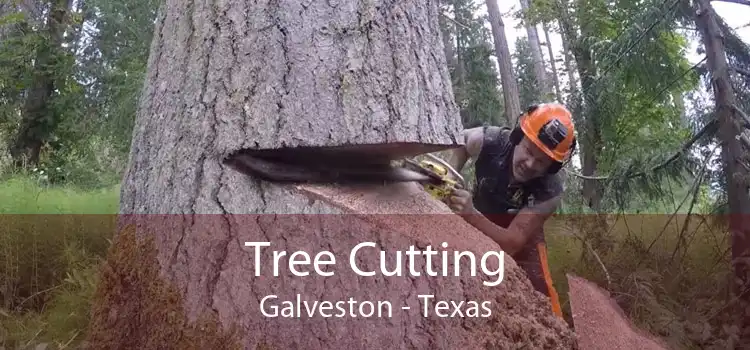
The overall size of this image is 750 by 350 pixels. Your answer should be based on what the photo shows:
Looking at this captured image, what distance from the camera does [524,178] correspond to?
2822 millimetres

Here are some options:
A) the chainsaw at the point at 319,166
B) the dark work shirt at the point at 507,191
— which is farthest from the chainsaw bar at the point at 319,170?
the dark work shirt at the point at 507,191

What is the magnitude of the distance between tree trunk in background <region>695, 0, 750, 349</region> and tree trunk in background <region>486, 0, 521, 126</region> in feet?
19.2

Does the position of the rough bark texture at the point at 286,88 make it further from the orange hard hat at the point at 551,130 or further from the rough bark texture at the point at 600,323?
the rough bark texture at the point at 600,323

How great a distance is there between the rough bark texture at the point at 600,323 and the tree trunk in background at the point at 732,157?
1.75 feet

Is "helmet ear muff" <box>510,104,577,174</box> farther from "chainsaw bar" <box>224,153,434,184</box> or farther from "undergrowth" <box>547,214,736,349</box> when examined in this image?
"chainsaw bar" <box>224,153,434,184</box>

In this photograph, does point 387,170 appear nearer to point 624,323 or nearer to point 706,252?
point 624,323

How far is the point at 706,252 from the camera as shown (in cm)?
444

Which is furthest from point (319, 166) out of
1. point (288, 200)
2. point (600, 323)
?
point (600, 323)

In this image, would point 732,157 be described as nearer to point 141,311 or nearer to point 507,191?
point 507,191

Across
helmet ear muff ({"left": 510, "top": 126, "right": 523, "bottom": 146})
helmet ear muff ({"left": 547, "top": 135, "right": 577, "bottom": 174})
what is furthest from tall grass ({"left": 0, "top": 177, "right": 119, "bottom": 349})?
helmet ear muff ({"left": 547, "top": 135, "right": 577, "bottom": 174})

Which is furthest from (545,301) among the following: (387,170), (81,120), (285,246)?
(81,120)

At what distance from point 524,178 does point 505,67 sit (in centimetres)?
744

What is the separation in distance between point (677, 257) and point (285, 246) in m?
3.84

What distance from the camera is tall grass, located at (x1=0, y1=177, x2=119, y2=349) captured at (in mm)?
2984
